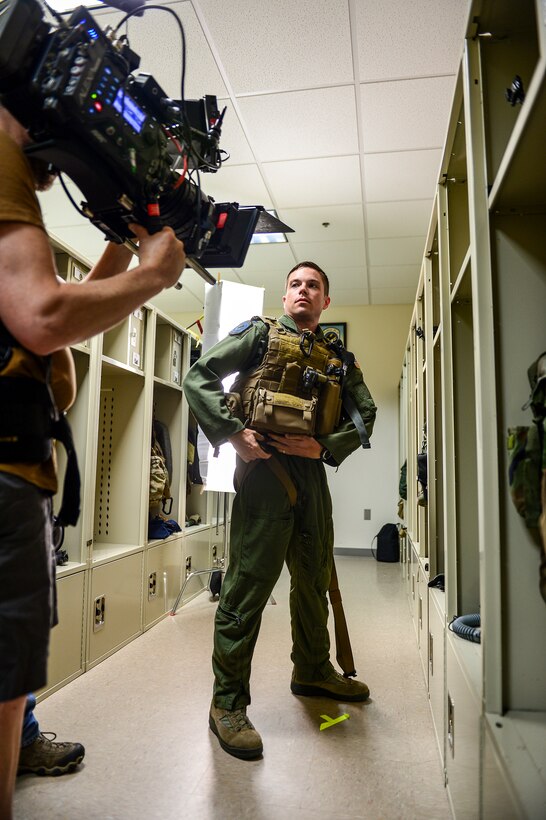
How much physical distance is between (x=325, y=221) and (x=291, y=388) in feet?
8.32

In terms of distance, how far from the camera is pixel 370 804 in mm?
1299

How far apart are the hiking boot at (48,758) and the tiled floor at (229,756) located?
23 mm

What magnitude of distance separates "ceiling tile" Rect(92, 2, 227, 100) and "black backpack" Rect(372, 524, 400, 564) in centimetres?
402

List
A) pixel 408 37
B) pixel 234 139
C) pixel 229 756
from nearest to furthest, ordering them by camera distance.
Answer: pixel 229 756, pixel 408 37, pixel 234 139

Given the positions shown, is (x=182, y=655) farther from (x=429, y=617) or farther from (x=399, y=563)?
(x=399, y=563)

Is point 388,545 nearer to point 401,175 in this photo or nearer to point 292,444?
point 401,175

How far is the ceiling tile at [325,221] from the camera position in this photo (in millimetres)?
3812

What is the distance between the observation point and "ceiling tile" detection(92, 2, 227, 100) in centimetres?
218

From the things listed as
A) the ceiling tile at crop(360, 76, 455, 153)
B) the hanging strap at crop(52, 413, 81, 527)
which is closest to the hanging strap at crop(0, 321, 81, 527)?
the hanging strap at crop(52, 413, 81, 527)

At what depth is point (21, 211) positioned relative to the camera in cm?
75

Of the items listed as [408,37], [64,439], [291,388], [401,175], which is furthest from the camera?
[401,175]

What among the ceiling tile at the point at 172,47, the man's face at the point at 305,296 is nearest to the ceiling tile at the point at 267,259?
the ceiling tile at the point at 172,47

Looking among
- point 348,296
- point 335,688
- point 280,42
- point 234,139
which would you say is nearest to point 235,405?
point 335,688

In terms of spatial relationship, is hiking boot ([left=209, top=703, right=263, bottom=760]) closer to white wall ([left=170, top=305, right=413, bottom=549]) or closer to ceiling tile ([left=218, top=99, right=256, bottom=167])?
ceiling tile ([left=218, top=99, right=256, bottom=167])
